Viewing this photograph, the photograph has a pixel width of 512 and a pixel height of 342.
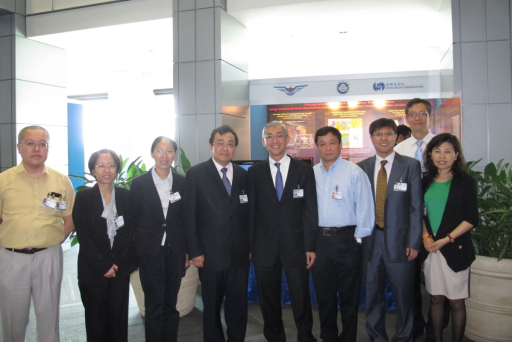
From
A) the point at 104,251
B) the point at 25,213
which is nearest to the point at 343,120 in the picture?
the point at 104,251

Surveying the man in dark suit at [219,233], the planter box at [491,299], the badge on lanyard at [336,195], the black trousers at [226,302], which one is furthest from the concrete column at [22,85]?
the planter box at [491,299]

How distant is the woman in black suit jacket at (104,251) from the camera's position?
7.54 feet

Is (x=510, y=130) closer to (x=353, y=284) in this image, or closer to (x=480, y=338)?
(x=480, y=338)

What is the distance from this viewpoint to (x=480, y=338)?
2.84m

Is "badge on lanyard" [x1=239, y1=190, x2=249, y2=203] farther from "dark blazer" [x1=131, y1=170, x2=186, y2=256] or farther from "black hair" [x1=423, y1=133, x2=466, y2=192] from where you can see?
"black hair" [x1=423, y1=133, x2=466, y2=192]

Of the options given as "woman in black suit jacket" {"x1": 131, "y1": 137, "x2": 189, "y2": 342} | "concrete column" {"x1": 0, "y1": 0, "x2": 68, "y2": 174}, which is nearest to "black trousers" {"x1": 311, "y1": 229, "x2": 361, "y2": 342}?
"woman in black suit jacket" {"x1": 131, "y1": 137, "x2": 189, "y2": 342}

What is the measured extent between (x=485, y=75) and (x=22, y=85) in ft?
21.6

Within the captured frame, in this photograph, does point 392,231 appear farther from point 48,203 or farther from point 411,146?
point 48,203

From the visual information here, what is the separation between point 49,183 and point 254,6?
375 cm

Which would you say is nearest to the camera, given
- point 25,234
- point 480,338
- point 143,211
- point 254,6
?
point 25,234

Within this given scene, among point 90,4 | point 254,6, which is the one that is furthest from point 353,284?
point 90,4

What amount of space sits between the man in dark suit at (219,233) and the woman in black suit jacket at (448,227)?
127 cm

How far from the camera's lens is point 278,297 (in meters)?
2.61

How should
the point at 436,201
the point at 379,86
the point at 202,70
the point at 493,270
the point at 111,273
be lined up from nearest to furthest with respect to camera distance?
the point at 111,273 < the point at 436,201 < the point at 493,270 < the point at 202,70 < the point at 379,86
